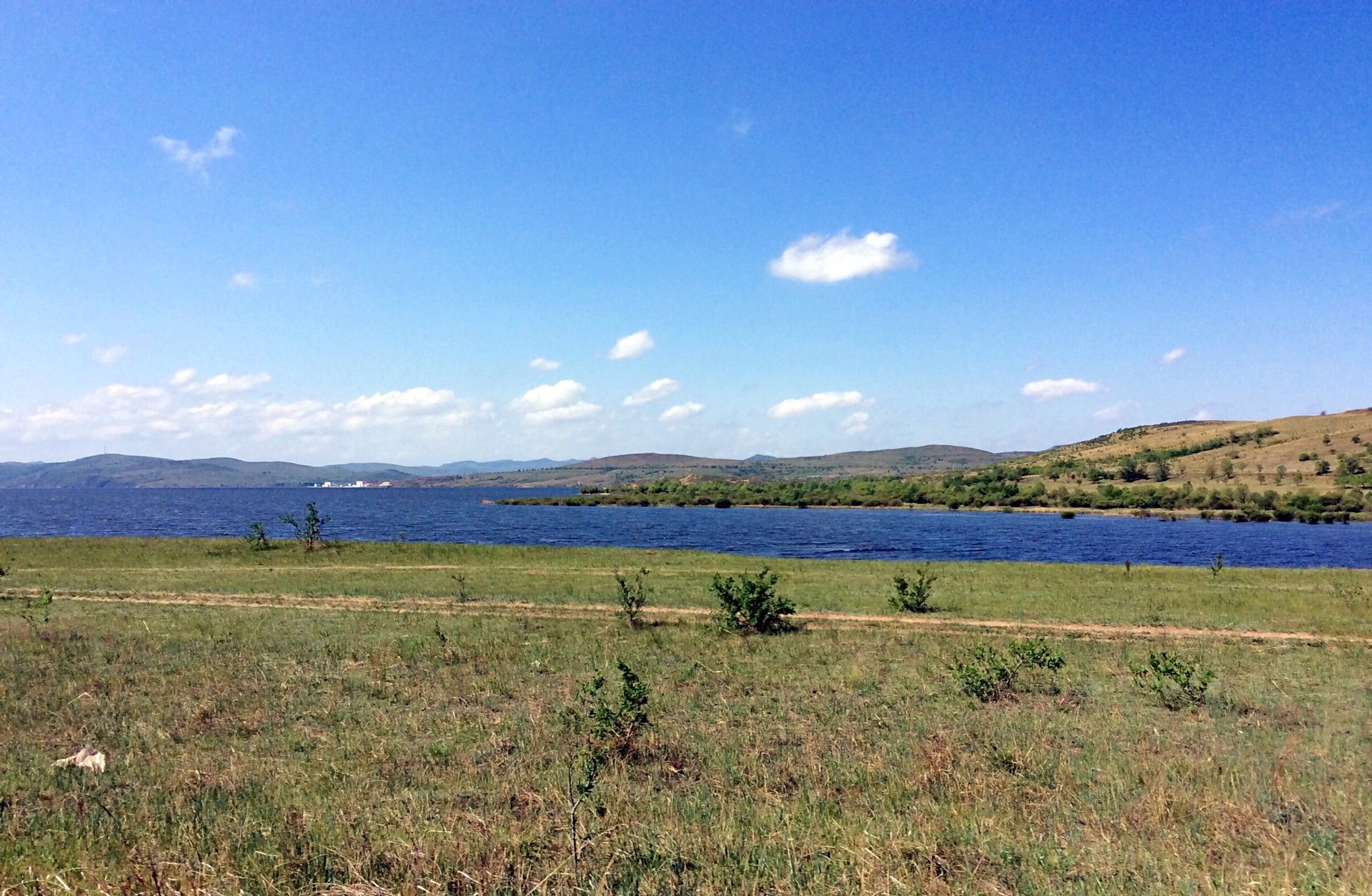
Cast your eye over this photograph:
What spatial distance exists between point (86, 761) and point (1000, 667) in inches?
656

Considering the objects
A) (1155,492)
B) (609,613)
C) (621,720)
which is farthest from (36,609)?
(1155,492)

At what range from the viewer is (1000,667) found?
15844mm

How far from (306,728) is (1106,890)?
12166 mm

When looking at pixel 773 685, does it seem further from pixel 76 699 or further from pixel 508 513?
pixel 508 513

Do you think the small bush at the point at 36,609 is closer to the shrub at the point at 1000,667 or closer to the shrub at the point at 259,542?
the shrub at the point at 1000,667

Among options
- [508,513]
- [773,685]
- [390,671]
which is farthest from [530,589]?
[508,513]

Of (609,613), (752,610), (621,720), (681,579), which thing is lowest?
(681,579)

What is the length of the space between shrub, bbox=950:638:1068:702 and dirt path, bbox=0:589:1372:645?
6811 mm

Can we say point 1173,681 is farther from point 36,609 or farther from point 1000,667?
point 36,609

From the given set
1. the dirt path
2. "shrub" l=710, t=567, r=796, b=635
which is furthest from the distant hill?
"shrub" l=710, t=567, r=796, b=635

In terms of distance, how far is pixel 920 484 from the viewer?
19400cm

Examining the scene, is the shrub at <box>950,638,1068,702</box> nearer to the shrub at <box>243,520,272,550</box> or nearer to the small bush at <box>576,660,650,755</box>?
the small bush at <box>576,660,650,755</box>

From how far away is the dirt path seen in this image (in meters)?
24.3

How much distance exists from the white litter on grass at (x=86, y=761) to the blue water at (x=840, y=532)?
204 ft
